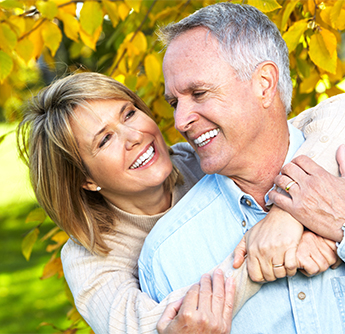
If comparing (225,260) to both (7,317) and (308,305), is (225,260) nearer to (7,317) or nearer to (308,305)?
(308,305)

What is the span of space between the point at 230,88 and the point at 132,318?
104 centimetres

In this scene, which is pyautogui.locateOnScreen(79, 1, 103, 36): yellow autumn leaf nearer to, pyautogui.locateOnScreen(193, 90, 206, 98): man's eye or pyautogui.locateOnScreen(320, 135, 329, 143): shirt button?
pyautogui.locateOnScreen(193, 90, 206, 98): man's eye

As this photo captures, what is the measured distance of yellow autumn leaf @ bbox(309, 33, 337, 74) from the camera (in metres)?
1.92

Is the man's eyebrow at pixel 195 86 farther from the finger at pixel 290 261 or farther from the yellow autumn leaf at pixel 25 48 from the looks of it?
the yellow autumn leaf at pixel 25 48

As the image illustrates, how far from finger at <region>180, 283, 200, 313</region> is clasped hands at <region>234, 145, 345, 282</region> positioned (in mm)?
182

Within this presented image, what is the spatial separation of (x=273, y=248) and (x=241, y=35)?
0.89 metres

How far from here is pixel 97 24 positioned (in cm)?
217

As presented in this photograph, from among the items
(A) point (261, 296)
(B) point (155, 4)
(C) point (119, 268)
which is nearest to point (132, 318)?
(C) point (119, 268)

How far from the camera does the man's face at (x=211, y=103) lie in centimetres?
176

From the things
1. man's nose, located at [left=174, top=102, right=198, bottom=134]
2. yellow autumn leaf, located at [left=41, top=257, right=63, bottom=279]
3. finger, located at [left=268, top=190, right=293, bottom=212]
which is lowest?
yellow autumn leaf, located at [left=41, top=257, right=63, bottom=279]

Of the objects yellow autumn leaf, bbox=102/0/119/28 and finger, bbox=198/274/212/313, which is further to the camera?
yellow autumn leaf, bbox=102/0/119/28

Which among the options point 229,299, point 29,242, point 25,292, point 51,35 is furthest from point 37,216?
point 25,292

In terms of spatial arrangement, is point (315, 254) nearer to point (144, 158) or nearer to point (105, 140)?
point (144, 158)

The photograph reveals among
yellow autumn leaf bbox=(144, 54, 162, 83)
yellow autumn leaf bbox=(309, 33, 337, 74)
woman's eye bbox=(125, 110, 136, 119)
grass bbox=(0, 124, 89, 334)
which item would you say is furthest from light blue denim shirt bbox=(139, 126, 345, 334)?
grass bbox=(0, 124, 89, 334)
